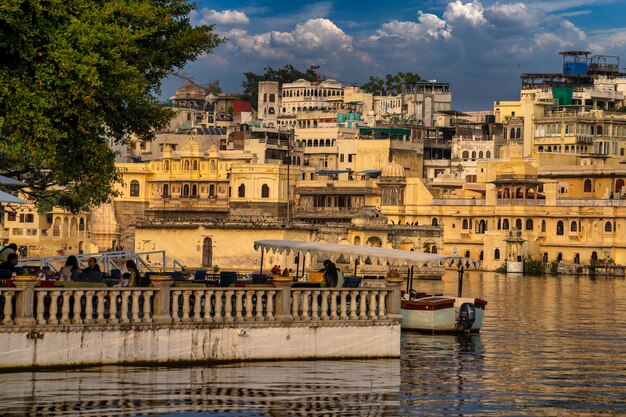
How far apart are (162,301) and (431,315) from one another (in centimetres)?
1400

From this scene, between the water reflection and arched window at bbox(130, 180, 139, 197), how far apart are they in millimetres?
89728

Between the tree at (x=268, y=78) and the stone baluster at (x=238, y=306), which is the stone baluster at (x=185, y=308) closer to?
the stone baluster at (x=238, y=306)

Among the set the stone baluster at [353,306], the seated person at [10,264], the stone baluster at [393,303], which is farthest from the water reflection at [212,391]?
the seated person at [10,264]

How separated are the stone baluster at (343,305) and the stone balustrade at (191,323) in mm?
24

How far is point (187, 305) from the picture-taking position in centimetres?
2589

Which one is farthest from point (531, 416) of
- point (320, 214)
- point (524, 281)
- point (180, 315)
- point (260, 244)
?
point (320, 214)

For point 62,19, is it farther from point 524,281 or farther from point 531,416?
point 524,281

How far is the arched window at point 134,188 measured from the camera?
115438 mm

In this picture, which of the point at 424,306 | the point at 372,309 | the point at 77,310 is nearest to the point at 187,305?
the point at 77,310

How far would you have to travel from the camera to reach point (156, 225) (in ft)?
328

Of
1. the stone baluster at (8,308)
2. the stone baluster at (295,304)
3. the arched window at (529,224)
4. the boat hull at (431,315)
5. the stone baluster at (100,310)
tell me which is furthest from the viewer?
the arched window at (529,224)

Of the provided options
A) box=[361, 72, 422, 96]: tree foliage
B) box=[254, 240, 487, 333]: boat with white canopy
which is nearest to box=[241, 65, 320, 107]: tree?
box=[361, 72, 422, 96]: tree foliage

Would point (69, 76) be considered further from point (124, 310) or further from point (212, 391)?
point (212, 391)

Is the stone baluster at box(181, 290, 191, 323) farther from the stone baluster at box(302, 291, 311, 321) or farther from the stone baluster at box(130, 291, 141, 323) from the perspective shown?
the stone baluster at box(302, 291, 311, 321)
